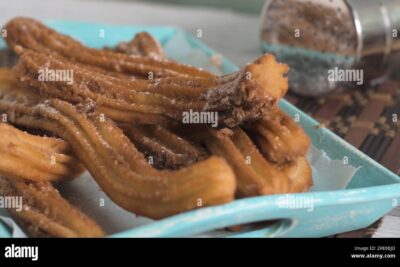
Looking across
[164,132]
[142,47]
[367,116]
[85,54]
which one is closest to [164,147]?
[164,132]

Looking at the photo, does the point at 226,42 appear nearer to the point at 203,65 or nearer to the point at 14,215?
the point at 203,65

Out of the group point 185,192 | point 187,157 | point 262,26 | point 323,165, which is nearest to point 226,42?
point 262,26

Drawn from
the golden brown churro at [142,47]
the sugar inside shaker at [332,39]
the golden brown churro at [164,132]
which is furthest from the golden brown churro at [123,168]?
the sugar inside shaker at [332,39]
